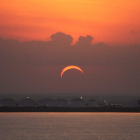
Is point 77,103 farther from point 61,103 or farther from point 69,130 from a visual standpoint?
point 69,130

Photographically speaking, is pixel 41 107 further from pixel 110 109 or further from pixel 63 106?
pixel 110 109

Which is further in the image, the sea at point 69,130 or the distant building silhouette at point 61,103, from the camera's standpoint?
the distant building silhouette at point 61,103

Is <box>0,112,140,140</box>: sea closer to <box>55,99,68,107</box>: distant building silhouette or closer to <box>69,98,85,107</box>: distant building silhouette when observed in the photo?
<box>69,98,85,107</box>: distant building silhouette

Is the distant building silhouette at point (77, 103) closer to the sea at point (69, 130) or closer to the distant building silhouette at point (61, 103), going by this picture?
the distant building silhouette at point (61, 103)

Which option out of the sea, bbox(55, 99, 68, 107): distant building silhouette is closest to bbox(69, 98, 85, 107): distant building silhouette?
bbox(55, 99, 68, 107): distant building silhouette

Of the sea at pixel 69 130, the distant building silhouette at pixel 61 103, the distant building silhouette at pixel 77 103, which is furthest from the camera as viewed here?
the distant building silhouette at pixel 61 103

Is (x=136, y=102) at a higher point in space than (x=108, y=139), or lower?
higher

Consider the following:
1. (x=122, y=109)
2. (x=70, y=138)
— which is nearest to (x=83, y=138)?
(x=70, y=138)

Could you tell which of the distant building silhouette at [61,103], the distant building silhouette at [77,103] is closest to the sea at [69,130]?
the distant building silhouette at [77,103]

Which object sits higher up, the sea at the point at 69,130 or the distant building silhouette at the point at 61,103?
the distant building silhouette at the point at 61,103

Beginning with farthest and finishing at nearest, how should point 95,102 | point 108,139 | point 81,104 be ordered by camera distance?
point 95,102
point 81,104
point 108,139

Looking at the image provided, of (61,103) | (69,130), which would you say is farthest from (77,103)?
(69,130)
